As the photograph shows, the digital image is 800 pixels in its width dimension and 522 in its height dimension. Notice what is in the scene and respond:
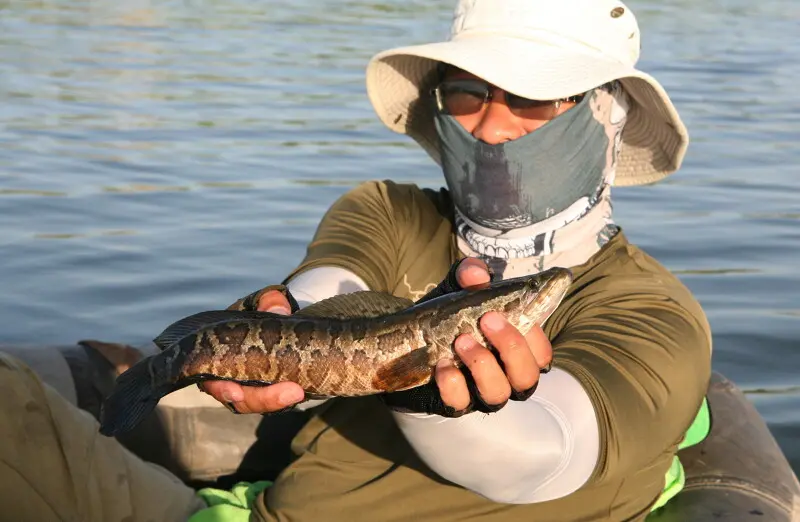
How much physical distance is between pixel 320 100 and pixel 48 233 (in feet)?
21.0

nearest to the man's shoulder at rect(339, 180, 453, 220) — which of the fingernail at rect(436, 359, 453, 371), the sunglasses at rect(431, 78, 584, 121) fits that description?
the sunglasses at rect(431, 78, 584, 121)

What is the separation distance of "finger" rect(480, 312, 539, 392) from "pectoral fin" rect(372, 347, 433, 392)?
0.62 ft

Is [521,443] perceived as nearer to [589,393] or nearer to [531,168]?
[589,393]

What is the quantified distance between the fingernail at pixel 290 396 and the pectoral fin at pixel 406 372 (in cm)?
25

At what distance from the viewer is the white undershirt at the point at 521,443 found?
11.0 ft

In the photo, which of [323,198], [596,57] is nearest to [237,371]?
[596,57]

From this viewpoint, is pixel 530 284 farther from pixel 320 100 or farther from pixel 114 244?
pixel 320 100

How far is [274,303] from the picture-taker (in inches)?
157

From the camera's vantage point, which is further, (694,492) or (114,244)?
(114,244)

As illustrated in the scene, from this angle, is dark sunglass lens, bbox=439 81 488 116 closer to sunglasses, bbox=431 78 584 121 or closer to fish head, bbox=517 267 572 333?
sunglasses, bbox=431 78 584 121

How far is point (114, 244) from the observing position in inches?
412

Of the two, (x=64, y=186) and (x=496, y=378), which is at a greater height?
(x=496, y=378)

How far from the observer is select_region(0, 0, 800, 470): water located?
9188mm

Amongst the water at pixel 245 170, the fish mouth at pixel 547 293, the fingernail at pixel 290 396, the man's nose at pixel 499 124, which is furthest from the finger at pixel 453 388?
the water at pixel 245 170
